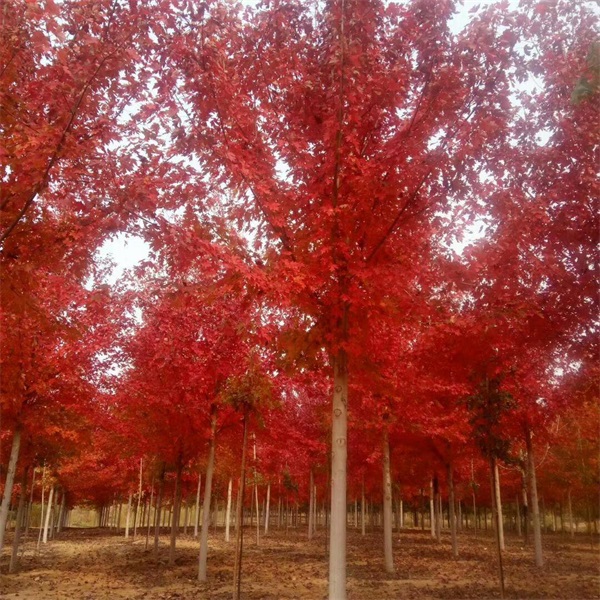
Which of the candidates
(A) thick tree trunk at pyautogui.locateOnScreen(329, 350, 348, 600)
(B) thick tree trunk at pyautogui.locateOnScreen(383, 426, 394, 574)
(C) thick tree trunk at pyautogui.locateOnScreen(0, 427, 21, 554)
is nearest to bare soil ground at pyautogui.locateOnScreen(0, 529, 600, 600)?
(B) thick tree trunk at pyautogui.locateOnScreen(383, 426, 394, 574)

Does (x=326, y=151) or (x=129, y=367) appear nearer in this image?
(x=326, y=151)

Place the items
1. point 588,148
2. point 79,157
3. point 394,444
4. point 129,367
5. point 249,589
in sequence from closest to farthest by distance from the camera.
→ point 79,157
point 588,148
point 249,589
point 129,367
point 394,444

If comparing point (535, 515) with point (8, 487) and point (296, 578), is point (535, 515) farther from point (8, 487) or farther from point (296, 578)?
point (8, 487)

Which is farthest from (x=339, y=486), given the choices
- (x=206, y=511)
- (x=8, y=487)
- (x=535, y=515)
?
(x=535, y=515)

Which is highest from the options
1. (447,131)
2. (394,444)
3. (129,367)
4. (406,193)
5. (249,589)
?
(447,131)

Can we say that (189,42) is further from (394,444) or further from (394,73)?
(394,444)

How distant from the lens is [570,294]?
7570mm

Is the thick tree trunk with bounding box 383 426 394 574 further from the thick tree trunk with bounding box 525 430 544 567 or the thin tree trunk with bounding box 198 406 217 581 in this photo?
the thin tree trunk with bounding box 198 406 217 581

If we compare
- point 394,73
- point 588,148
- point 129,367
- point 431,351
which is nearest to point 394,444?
point 431,351

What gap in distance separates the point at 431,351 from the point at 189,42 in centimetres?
859

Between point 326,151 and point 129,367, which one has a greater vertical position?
point 326,151

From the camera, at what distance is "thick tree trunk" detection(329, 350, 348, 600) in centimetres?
566

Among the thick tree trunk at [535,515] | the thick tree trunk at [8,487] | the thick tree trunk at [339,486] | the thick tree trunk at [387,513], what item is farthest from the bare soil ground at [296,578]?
the thick tree trunk at [339,486]

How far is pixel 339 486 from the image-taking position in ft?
19.7
